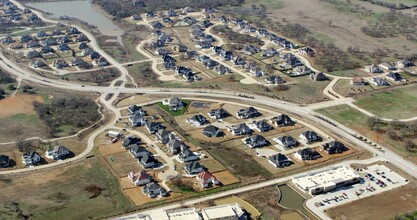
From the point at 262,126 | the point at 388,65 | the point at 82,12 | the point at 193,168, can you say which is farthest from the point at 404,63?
the point at 82,12

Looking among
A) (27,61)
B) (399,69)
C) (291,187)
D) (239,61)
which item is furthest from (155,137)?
(399,69)

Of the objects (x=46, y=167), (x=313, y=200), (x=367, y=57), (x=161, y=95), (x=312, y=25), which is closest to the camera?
(x=313, y=200)

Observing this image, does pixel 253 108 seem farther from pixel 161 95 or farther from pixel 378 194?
pixel 378 194

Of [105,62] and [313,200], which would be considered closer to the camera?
[313,200]

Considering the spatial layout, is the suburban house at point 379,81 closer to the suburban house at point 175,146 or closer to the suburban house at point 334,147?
the suburban house at point 334,147

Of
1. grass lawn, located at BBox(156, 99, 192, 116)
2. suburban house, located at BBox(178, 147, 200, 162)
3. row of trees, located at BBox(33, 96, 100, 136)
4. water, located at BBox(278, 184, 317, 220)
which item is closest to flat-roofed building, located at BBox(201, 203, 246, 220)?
water, located at BBox(278, 184, 317, 220)

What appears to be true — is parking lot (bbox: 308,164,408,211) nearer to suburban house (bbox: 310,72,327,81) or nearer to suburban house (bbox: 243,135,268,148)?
suburban house (bbox: 243,135,268,148)

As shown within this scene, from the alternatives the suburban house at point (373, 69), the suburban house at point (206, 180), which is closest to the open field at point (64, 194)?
the suburban house at point (206, 180)
